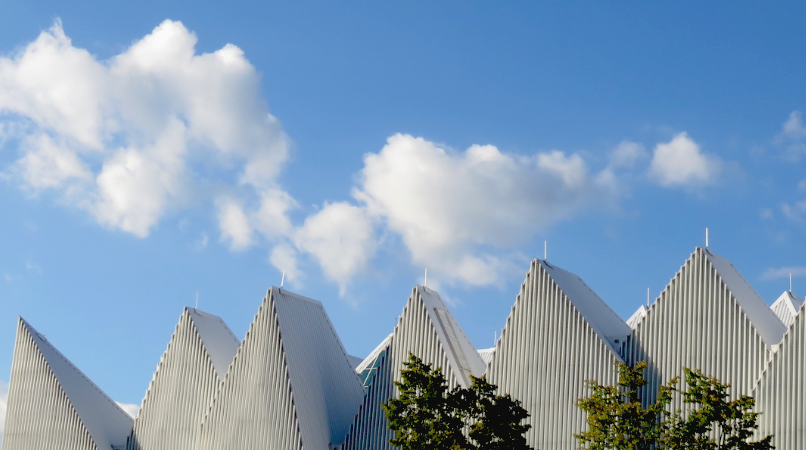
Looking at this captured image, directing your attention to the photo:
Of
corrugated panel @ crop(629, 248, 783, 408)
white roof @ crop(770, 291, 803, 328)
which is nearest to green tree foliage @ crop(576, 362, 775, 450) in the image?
corrugated panel @ crop(629, 248, 783, 408)

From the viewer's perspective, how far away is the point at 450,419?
32.2 m

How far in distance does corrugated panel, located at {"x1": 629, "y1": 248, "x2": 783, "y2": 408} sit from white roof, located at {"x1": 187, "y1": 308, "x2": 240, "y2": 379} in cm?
2186

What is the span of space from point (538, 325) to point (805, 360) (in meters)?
11.1

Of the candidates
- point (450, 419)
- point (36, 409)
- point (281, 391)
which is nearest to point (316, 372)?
point (281, 391)

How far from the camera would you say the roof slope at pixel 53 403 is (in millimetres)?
54406

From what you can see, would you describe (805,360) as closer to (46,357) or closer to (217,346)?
(217,346)

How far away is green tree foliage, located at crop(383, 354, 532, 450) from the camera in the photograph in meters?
31.6

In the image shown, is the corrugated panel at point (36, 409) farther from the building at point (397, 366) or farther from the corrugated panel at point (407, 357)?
the corrugated panel at point (407, 357)

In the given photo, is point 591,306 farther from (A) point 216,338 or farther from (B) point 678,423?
(A) point 216,338

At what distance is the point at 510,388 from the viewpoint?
43812 mm

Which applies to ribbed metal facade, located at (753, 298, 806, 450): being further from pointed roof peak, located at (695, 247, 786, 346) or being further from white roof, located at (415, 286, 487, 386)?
white roof, located at (415, 286, 487, 386)

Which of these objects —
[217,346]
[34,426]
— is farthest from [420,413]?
[34,426]

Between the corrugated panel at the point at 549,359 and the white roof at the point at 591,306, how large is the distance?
193 mm

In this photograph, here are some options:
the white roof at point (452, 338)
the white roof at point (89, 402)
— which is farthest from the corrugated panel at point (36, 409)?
the white roof at point (452, 338)
